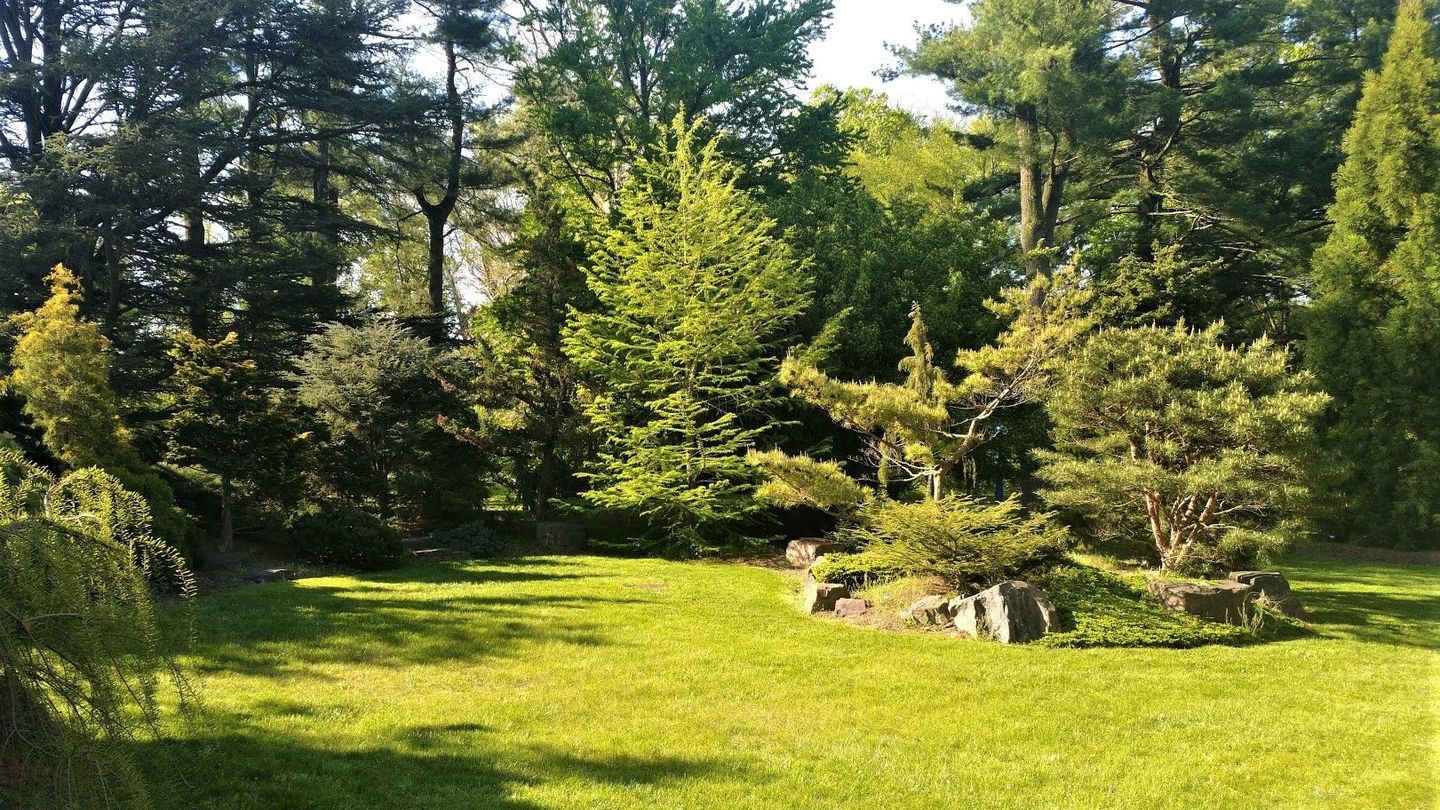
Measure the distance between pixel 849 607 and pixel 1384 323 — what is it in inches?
482

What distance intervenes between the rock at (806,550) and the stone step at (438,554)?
4.98 meters

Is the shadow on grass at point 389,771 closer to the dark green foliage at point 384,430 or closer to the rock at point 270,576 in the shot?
the rock at point 270,576

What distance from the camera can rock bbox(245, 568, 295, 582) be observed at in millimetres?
9555

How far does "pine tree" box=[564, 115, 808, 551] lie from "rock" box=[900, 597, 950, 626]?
5191 mm

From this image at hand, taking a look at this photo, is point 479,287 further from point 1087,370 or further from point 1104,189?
point 1087,370

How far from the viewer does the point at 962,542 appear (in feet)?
25.7

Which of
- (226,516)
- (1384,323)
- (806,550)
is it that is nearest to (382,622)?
(226,516)

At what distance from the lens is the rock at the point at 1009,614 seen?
7.12 meters

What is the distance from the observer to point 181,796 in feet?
11.3

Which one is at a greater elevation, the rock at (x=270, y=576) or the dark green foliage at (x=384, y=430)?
the dark green foliage at (x=384, y=430)

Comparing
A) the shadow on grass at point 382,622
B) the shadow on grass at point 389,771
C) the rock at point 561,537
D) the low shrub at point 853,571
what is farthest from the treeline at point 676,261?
the shadow on grass at point 389,771

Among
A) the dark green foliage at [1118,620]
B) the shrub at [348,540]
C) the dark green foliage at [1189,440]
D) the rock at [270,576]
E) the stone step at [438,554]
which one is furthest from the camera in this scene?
the stone step at [438,554]

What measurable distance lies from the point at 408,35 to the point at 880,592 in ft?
56.0

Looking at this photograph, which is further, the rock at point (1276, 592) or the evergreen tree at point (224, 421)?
the evergreen tree at point (224, 421)
